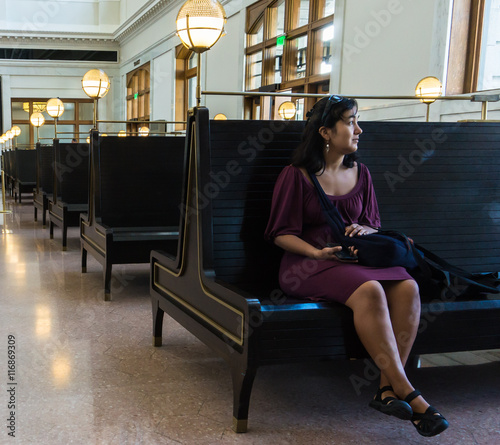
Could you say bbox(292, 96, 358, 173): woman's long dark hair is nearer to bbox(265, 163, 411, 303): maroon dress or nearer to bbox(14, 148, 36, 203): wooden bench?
bbox(265, 163, 411, 303): maroon dress

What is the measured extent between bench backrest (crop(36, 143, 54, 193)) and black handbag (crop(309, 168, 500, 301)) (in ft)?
23.9

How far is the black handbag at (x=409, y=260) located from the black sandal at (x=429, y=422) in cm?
61

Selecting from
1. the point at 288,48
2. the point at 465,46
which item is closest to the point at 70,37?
the point at 288,48

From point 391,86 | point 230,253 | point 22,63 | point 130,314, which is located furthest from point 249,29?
point 22,63

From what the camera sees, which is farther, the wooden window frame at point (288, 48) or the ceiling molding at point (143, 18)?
the ceiling molding at point (143, 18)

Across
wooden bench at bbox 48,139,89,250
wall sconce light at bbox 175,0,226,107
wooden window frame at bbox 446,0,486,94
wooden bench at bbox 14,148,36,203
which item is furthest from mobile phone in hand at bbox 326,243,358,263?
wooden bench at bbox 14,148,36,203

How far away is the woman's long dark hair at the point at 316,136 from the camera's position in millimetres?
2672

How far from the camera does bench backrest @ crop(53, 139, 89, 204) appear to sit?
7402 millimetres

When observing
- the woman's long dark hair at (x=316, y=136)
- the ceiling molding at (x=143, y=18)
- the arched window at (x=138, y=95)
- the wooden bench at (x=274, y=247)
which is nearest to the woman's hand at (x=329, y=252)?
the wooden bench at (x=274, y=247)

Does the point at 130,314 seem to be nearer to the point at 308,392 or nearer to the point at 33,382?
the point at 33,382

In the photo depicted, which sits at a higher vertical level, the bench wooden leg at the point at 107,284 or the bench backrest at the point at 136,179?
the bench backrest at the point at 136,179

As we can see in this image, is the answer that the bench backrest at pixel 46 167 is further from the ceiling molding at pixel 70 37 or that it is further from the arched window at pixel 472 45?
the ceiling molding at pixel 70 37

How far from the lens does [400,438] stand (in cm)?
231

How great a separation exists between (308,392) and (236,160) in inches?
44.9
